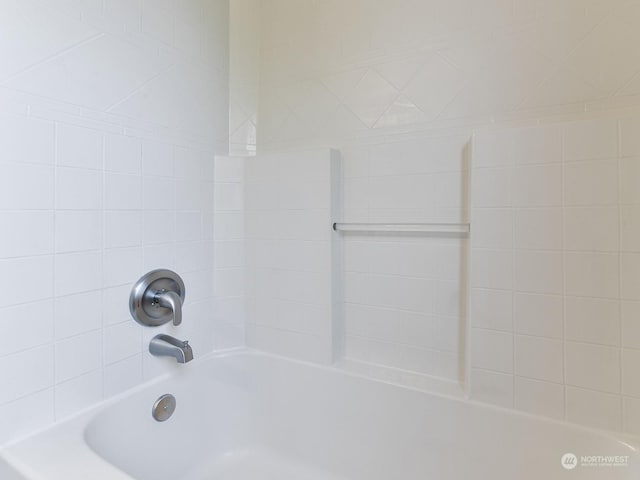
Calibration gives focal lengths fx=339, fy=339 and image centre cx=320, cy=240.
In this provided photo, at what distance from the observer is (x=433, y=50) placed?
49.3 inches

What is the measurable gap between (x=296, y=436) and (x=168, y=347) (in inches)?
24.6

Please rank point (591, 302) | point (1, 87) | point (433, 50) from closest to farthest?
point (1, 87), point (591, 302), point (433, 50)

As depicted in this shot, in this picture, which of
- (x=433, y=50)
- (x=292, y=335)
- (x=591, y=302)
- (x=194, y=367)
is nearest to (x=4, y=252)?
(x=194, y=367)

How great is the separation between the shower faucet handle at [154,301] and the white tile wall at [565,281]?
3.32ft

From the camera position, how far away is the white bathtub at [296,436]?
940mm

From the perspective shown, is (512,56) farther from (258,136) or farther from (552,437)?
(552,437)

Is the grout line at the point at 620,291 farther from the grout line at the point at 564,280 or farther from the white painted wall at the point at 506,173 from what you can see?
the grout line at the point at 564,280

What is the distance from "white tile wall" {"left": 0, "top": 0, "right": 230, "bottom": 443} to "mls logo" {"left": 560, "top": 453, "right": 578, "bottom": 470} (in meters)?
1.31

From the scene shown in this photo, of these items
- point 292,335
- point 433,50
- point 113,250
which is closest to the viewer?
point 113,250

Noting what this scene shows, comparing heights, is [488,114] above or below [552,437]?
above

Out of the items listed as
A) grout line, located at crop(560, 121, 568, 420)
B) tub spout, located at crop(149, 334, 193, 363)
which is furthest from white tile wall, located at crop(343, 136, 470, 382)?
tub spout, located at crop(149, 334, 193, 363)

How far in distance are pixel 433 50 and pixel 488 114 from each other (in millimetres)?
322

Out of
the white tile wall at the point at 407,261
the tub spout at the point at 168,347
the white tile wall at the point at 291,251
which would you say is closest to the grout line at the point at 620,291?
the white tile wall at the point at 407,261

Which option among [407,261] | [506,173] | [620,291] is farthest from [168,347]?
[620,291]
